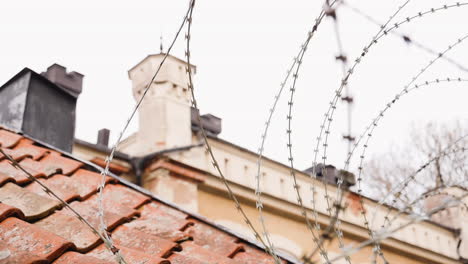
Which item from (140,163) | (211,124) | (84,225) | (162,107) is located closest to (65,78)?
(140,163)

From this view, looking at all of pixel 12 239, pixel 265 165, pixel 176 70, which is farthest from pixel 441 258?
pixel 12 239

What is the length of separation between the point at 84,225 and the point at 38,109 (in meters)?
2.44

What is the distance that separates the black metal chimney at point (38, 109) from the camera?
454 centimetres

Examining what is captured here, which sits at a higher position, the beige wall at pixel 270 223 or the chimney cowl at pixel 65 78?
the chimney cowl at pixel 65 78

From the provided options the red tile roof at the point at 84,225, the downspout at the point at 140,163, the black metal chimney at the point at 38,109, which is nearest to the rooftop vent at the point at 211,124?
the downspout at the point at 140,163

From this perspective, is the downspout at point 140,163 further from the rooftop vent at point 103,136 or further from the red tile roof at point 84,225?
the red tile roof at point 84,225

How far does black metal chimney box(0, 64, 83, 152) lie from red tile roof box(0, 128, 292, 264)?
787 mm

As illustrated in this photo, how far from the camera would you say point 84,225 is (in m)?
2.49

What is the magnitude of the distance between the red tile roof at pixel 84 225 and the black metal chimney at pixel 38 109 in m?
0.79

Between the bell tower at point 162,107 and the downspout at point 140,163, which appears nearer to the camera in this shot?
the downspout at point 140,163

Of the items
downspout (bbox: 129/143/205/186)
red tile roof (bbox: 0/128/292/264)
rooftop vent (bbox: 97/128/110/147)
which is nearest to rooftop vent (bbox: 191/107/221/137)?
downspout (bbox: 129/143/205/186)

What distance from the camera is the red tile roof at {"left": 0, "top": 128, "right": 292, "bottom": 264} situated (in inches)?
84.6

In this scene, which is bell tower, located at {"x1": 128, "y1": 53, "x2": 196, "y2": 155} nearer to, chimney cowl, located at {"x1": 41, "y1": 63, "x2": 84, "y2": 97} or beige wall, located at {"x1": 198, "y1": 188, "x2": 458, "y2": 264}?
beige wall, located at {"x1": 198, "y1": 188, "x2": 458, "y2": 264}

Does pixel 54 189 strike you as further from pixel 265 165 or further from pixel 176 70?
pixel 265 165
